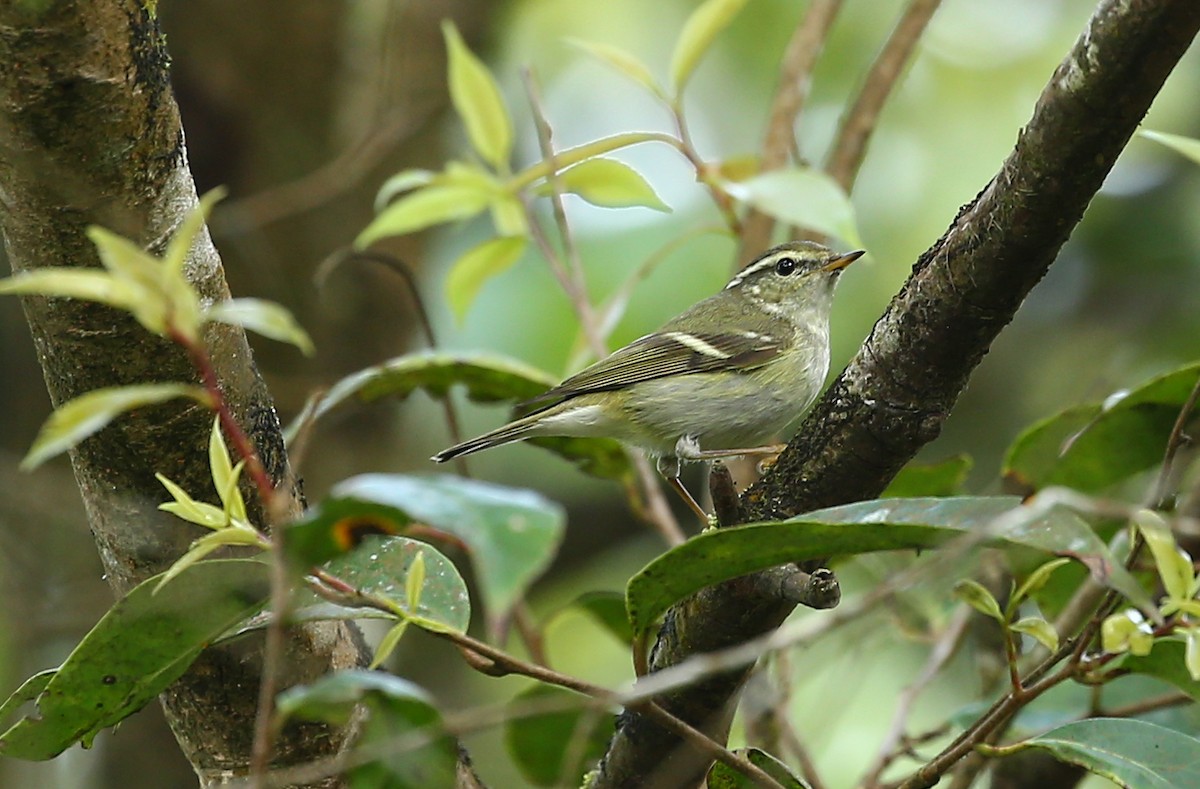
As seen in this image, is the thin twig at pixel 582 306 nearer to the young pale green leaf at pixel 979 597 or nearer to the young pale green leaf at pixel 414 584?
the young pale green leaf at pixel 979 597

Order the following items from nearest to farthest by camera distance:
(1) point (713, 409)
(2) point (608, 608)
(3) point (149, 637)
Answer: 1. (3) point (149, 637)
2. (2) point (608, 608)
3. (1) point (713, 409)

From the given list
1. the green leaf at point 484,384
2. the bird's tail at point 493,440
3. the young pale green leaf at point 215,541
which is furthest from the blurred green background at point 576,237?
the young pale green leaf at point 215,541

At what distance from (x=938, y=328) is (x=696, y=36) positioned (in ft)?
4.41

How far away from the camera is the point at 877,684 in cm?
535

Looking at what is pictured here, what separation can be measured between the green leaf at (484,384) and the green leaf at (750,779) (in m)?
0.95

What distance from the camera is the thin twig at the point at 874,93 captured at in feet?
11.9

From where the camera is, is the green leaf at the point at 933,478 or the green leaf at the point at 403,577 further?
the green leaf at the point at 933,478

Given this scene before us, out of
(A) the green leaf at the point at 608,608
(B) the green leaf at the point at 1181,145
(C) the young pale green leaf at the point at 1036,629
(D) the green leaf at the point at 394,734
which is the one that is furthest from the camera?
(A) the green leaf at the point at 608,608

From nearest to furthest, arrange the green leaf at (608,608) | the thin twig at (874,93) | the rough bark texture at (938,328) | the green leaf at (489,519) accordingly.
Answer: the green leaf at (489,519)
the rough bark texture at (938,328)
the green leaf at (608,608)
the thin twig at (874,93)

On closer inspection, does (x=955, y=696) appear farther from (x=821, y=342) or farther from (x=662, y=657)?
(x=662, y=657)

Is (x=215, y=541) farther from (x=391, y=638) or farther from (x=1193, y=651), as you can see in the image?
(x=1193, y=651)

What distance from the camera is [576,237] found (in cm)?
606

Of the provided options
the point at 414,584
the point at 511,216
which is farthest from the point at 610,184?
the point at 414,584

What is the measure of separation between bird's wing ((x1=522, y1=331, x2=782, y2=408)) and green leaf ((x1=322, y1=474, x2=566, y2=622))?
2595 mm
